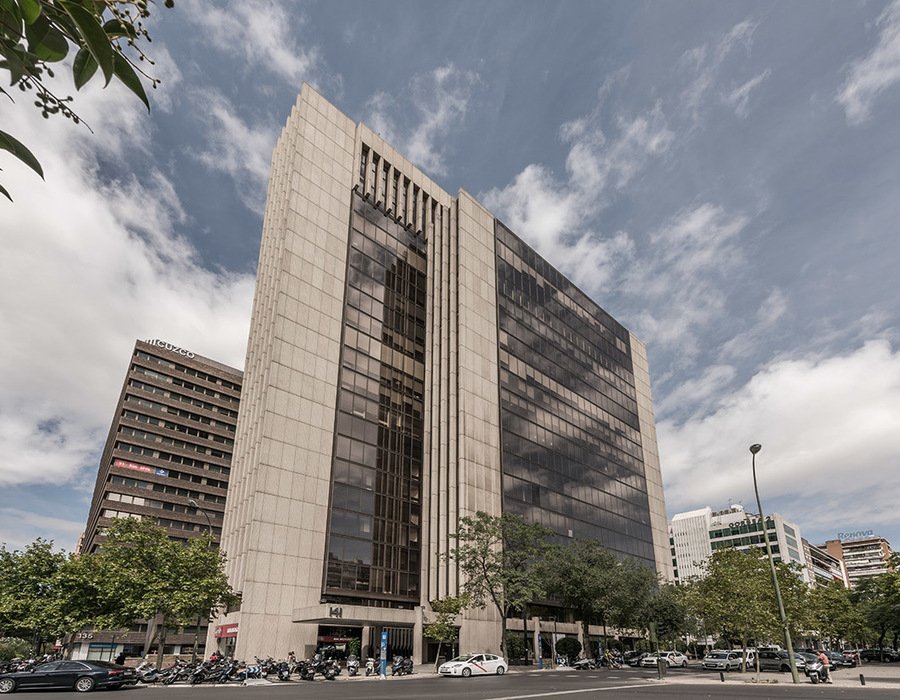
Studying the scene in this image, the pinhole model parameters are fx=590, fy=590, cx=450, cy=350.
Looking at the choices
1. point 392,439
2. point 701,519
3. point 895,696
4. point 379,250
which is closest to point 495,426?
point 392,439

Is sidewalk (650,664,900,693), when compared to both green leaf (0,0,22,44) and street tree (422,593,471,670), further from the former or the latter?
green leaf (0,0,22,44)

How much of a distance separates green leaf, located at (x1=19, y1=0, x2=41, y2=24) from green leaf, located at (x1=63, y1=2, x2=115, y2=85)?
5.7 inches

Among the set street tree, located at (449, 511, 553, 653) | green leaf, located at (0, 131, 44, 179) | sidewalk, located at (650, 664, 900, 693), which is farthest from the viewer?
street tree, located at (449, 511, 553, 653)

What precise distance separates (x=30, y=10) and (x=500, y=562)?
2019 inches

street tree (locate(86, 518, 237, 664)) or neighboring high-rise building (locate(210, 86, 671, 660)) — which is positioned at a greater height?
neighboring high-rise building (locate(210, 86, 671, 660))

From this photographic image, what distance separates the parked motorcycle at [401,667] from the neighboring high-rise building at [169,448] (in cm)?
5528

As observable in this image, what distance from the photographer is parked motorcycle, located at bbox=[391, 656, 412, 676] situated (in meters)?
40.9

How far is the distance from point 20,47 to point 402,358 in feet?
197

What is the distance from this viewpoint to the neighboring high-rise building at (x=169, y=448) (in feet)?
302

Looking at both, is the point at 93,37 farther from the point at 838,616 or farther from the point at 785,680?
the point at 838,616

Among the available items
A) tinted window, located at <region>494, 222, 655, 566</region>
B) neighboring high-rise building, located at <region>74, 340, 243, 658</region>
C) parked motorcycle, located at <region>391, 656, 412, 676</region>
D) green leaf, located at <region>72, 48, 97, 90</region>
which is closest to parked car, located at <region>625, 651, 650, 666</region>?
tinted window, located at <region>494, 222, 655, 566</region>

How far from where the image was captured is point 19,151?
2.25 metres

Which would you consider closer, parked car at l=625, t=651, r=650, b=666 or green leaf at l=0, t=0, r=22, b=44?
green leaf at l=0, t=0, r=22, b=44

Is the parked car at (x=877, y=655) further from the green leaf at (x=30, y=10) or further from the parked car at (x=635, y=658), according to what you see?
the green leaf at (x=30, y=10)
